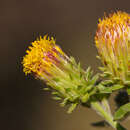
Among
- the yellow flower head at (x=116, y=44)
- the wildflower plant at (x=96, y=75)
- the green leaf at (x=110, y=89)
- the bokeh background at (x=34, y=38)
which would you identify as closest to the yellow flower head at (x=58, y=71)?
the wildflower plant at (x=96, y=75)

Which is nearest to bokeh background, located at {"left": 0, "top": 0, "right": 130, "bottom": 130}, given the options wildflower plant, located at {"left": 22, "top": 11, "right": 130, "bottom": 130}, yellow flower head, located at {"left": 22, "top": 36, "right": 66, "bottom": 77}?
wildflower plant, located at {"left": 22, "top": 11, "right": 130, "bottom": 130}

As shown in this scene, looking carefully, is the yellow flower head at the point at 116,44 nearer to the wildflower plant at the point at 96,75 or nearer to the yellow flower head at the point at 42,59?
the wildflower plant at the point at 96,75

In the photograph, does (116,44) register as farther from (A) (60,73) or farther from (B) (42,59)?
(B) (42,59)

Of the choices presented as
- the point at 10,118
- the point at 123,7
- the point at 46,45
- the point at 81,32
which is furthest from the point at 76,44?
the point at 46,45

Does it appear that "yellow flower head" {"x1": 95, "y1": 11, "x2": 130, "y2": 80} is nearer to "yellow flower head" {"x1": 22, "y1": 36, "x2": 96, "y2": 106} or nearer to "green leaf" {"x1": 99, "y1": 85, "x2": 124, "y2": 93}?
"green leaf" {"x1": 99, "y1": 85, "x2": 124, "y2": 93}

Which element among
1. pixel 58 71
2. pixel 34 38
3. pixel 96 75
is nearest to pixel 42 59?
pixel 58 71

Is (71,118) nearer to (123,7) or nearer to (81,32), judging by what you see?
(81,32)
